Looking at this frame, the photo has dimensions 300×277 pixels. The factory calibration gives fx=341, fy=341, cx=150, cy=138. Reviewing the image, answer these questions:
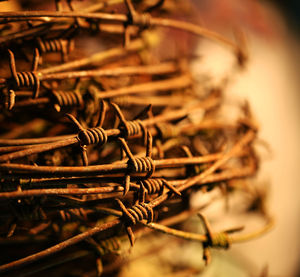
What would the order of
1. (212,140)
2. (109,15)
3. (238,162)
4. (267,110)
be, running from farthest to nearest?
(267,110) < (238,162) < (212,140) < (109,15)

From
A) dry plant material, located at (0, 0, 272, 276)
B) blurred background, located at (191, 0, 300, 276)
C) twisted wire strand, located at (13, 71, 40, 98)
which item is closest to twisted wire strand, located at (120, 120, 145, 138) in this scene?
dry plant material, located at (0, 0, 272, 276)

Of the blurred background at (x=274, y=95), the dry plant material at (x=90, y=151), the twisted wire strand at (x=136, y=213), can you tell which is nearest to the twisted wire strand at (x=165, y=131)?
the dry plant material at (x=90, y=151)

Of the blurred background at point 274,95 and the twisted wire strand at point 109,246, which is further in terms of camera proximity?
the blurred background at point 274,95

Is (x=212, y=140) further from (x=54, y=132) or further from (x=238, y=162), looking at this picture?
(x=54, y=132)

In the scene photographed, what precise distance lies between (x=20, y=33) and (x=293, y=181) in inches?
28.9

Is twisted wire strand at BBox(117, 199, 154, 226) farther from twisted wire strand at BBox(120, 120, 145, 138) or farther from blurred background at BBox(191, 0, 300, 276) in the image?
blurred background at BBox(191, 0, 300, 276)

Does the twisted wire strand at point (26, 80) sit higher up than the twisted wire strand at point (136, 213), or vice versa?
the twisted wire strand at point (26, 80)

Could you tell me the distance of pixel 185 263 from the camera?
2.31ft

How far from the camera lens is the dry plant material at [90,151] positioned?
1.12 feet

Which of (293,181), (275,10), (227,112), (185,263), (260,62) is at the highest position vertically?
(275,10)

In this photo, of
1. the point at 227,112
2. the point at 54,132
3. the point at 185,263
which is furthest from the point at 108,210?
the point at 227,112

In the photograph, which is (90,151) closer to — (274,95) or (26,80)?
(26,80)

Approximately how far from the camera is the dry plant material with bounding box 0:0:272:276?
13.4 inches

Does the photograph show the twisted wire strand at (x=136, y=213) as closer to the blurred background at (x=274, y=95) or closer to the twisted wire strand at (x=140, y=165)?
the twisted wire strand at (x=140, y=165)
